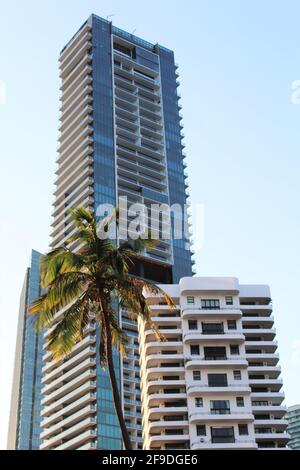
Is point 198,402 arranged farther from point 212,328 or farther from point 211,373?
point 212,328

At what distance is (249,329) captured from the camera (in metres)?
117

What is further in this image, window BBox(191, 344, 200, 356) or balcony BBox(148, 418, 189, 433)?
window BBox(191, 344, 200, 356)

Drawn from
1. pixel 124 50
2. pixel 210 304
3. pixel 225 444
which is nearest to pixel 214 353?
pixel 210 304

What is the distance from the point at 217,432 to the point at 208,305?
2038 centimetres

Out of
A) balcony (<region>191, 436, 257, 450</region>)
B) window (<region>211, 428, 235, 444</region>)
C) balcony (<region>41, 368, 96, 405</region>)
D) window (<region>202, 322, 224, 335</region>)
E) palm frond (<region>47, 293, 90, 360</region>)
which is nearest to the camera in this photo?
palm frond (<region>47, 293, 90, 360</region>)

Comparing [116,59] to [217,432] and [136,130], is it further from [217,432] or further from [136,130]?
[217,432]

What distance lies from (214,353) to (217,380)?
432 cm

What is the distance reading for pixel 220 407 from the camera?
102m

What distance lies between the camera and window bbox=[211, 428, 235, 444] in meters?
99.2

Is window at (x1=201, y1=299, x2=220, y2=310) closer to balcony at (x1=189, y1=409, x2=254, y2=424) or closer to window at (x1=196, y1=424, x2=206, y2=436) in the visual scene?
balcony at (x1=189, y1=409, x2=254, y2=424)

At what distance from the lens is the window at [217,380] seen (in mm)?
104688

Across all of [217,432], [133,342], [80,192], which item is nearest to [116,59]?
[80,192]

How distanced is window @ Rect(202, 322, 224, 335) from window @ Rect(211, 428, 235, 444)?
50.1ft

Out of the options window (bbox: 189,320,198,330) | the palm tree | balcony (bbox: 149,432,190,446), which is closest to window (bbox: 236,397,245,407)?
balcony (bbox: 149,432,190,446)
